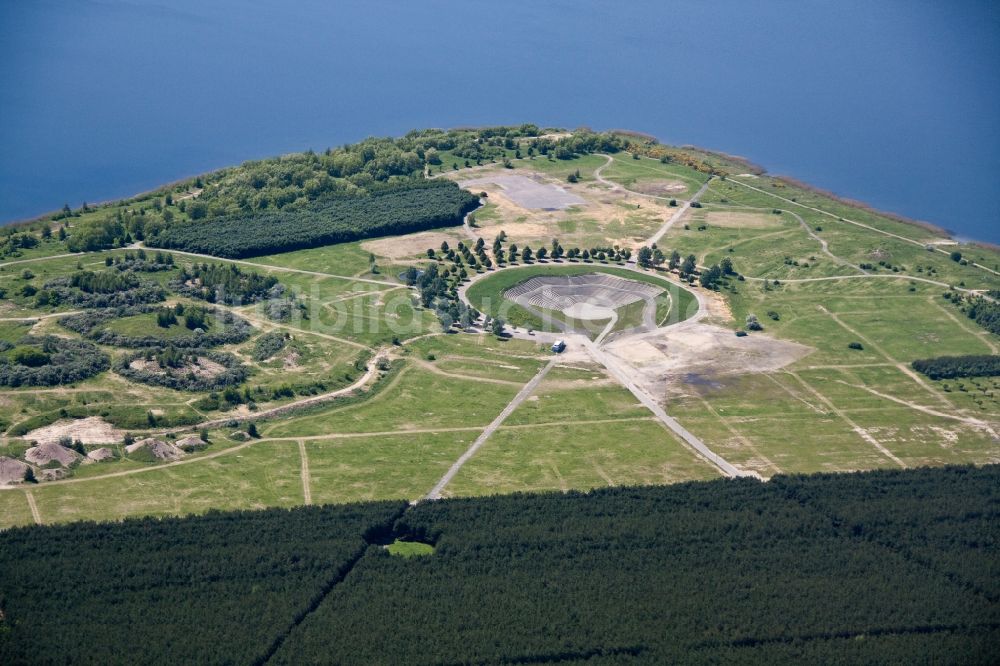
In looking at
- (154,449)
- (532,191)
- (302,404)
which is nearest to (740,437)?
(302,404)

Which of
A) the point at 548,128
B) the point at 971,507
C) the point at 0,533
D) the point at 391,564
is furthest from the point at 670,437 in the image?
the point at 548,128

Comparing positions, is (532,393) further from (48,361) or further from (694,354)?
(48,361)

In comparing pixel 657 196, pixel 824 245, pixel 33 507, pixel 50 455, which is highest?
pixel 657 196

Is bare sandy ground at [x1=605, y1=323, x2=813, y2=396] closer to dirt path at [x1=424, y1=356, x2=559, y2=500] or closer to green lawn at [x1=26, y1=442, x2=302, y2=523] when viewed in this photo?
dirt path at [x1=424, y1=356, x2=559, y2=500]

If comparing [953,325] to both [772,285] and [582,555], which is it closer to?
[772,285]

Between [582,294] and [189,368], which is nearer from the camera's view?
[189,368]

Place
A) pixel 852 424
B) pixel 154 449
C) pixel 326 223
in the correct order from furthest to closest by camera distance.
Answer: pixel 326 223 < pixel 852 424 < pixel 154 449
